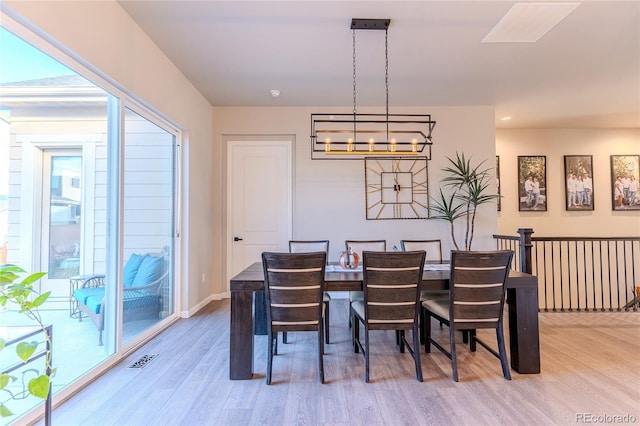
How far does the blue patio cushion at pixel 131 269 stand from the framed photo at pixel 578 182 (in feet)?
23.7

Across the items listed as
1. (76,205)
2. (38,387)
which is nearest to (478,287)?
(38,387)

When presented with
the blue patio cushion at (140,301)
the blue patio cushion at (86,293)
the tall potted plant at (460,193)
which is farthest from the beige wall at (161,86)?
the tall potted plant at (460,193)

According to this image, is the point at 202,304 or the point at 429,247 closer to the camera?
the point at 429,247

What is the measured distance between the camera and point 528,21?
267 centimetres

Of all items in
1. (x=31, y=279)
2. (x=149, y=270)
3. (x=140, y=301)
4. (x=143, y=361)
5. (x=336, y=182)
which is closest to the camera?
(x=31, y=279)

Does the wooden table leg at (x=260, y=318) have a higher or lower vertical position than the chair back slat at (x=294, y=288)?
lower

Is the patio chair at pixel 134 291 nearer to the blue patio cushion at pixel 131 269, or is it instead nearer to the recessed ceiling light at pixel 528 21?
the blue patio cushion at pixel 131 269

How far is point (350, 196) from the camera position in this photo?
4828 mm

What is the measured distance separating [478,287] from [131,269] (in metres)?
3.08

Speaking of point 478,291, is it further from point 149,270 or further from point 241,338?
point 149,270

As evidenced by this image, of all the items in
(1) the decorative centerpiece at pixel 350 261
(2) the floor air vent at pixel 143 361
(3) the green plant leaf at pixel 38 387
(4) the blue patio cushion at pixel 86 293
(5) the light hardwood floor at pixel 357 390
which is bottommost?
(5) the light hardwood floor at pixel 357 390

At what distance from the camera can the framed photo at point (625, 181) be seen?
5.87 meters

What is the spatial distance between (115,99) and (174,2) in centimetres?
95

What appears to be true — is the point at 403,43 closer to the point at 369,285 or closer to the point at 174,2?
the point at 174,2
